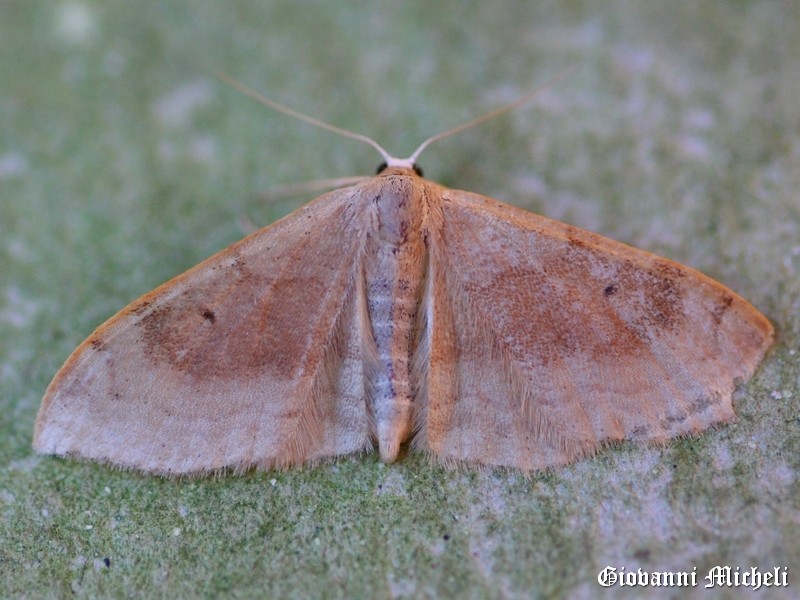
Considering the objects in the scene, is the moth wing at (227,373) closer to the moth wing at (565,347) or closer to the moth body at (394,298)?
the moth body at (394,298)

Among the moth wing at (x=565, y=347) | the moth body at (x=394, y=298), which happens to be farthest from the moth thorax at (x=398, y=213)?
the moth wing at (x=565, y=347)

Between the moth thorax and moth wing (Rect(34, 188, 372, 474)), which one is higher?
the moth thorax

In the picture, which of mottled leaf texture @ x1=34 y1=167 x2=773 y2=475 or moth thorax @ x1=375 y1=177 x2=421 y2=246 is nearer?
mottled leaf texture @ x1=34 y1=167 x2=773 y2=475

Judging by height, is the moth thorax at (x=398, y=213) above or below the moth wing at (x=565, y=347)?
above

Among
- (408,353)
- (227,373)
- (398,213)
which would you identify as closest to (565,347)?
(408,353)

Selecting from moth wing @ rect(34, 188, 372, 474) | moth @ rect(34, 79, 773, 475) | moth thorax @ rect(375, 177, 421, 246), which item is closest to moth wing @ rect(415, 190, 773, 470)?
moth @ rect(34, 79, 773, 475)

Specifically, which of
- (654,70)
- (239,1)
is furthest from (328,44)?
(654,70)

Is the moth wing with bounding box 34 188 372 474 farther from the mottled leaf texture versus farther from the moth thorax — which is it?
the moth thorax

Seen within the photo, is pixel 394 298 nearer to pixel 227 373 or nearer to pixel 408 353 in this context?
pixel 408 353
